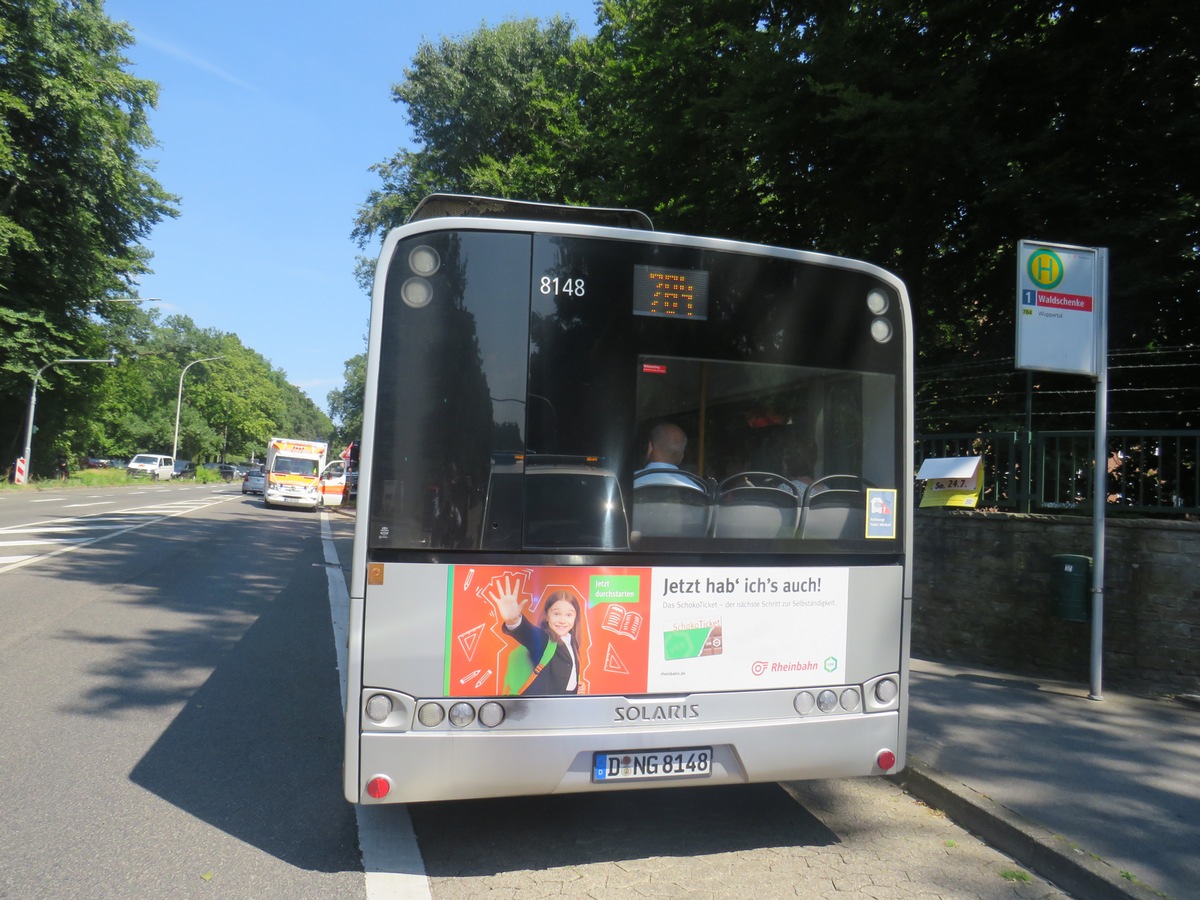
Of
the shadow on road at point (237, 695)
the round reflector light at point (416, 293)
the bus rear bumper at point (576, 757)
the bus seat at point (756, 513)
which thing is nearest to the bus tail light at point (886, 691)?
the bus rear bumper at point (576, 757)

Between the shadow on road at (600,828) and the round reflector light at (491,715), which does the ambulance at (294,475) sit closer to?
the shadow on road at (600,828)

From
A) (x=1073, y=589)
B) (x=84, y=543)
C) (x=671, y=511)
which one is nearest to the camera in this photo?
(x=671, y=511)

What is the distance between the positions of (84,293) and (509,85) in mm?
20091

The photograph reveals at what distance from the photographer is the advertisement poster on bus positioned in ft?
12.8

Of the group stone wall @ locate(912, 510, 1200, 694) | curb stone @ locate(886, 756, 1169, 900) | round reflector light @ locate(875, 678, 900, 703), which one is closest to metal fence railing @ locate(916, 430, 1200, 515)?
stone wall @ locate(912, 510, 1200, 694)

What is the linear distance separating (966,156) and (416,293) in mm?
7850

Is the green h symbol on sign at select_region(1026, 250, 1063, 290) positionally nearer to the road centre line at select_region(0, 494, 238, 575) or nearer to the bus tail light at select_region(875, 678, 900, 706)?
the bus tail light at select_region(875, 678, 900, 706)

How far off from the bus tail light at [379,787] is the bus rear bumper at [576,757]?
1 centimetres

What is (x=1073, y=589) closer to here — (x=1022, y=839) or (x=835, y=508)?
(x=1022, y=839)

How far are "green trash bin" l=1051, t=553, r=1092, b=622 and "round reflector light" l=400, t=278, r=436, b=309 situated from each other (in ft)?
19.8

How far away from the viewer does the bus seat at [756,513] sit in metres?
4.32

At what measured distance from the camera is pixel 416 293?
158 inches

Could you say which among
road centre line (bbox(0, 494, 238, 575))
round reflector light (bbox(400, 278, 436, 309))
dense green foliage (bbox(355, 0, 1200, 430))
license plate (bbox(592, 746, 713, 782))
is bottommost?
road centre line (bbox(0, 494, 238, 575))

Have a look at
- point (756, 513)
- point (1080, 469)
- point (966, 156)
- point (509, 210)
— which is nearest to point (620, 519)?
point (756, 513)
